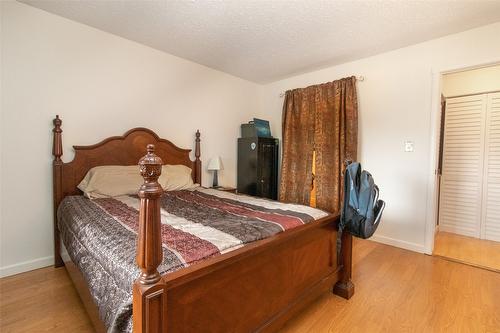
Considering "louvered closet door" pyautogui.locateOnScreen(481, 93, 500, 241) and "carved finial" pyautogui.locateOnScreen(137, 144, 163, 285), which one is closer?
"carved finial" pyautogui.locateOnScreen(137, 144, 163, 285)

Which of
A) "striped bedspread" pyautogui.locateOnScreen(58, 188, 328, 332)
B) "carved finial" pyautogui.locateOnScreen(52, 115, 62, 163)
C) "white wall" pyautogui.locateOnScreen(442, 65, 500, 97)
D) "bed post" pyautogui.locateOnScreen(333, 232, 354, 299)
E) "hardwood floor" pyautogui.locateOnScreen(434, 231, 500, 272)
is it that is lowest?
"hardwood floor" pyautogui.locateOnScreen(434, 231, 500, 272)

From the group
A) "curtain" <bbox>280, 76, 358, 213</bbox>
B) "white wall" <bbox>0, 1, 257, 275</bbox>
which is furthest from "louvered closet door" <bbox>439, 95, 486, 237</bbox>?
"white wall" <bbox>0, 1, 257, 275</bbox>

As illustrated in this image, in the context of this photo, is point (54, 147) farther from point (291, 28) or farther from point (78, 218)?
point (291, 28)

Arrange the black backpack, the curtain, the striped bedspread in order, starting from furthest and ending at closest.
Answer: the curtain → the black backpack → the striped bedspread

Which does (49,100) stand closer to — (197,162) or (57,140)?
(57,140)

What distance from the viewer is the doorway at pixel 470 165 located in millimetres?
3088

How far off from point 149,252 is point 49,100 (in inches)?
92.8

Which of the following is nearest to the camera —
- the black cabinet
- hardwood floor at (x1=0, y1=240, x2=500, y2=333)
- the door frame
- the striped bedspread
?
the striped bedspread

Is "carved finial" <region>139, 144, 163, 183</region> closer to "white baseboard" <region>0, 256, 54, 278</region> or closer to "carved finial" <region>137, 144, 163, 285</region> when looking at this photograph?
"carved finial" <region>137, 144, 163, 285</region>

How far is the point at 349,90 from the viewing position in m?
3.21

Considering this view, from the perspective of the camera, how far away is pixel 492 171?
311 centimetres

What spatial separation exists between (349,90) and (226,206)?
2307mm

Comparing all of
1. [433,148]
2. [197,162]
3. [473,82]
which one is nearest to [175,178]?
[197,162]

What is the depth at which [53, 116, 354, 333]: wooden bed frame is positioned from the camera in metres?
0.83
